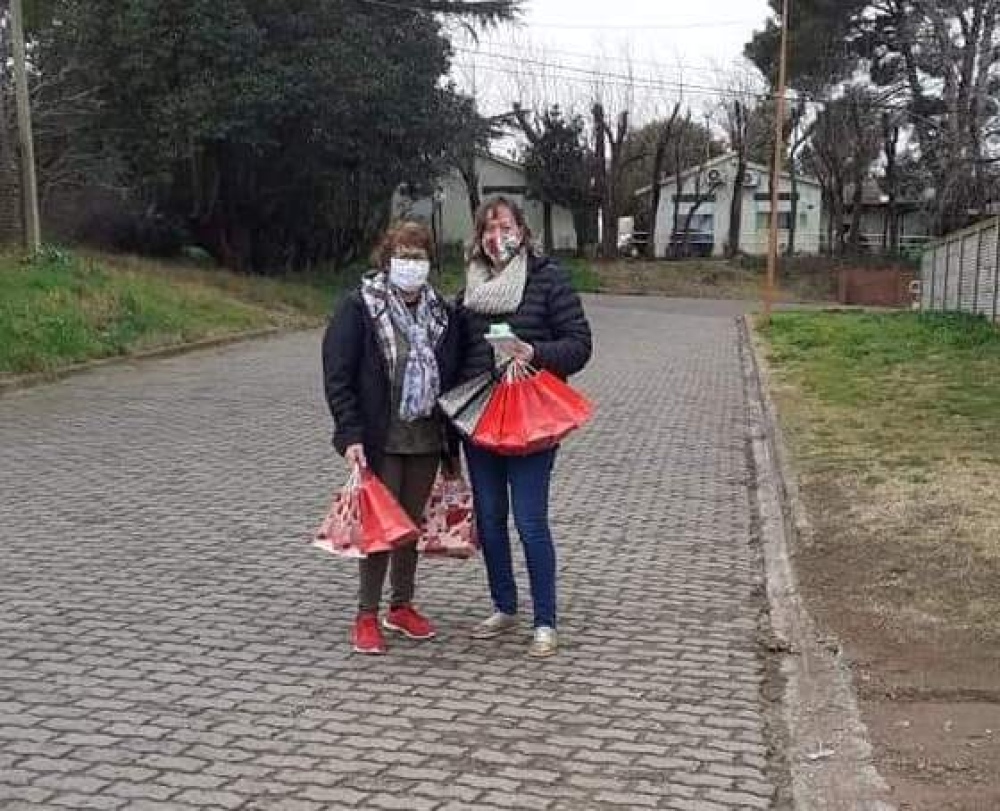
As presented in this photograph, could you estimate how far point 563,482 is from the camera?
31.5 ft

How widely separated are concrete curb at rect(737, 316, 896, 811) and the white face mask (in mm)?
2096

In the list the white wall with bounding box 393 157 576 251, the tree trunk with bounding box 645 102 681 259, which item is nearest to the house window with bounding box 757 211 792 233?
the tree trunk with bounding box 645 102 681 259

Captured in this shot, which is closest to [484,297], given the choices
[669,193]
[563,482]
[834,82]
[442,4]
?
[563,482]

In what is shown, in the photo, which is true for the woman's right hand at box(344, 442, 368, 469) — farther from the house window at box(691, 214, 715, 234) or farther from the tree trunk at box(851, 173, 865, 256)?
the house window at box(691, 214, 715, 234)

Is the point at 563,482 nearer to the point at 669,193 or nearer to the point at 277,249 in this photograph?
the point at 277,249

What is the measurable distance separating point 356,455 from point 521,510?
0.70 metres

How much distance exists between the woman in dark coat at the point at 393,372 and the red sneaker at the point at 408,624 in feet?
0.77

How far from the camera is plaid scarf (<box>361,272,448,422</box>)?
16.9 feet

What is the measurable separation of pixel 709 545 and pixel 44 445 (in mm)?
6247

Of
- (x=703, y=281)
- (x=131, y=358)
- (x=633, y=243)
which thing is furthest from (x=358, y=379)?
(x=633, y=243)

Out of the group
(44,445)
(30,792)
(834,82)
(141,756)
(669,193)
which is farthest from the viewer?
(669,193)

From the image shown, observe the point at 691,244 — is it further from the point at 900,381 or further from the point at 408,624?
the point at 408,624

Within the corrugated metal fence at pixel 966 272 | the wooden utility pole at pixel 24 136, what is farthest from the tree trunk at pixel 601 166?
the wooden utility pole at pixel 24 136

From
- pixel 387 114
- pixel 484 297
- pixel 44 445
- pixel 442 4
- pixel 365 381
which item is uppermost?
pixel 442 4
